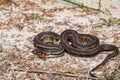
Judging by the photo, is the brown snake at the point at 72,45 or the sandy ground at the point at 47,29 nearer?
the sandy ground at the point at 47,29

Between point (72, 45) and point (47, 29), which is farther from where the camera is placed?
point (47, 29)

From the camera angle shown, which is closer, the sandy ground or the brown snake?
the sandy ground

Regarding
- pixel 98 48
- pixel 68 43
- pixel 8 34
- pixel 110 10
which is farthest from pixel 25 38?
pixel 110 10

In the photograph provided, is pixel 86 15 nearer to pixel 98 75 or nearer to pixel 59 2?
pixel 59 2

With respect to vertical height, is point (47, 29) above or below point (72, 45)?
above
